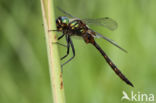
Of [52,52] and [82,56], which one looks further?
[82,56]

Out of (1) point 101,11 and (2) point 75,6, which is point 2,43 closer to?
(2) point 75,6

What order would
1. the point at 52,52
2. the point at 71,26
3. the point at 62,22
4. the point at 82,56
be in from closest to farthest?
1. the point at 52,52
2. the point at 62,22
3. the point at 71,26
4. the point at 82,56

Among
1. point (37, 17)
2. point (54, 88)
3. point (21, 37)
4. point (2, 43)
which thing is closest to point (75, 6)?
point (37, 17)

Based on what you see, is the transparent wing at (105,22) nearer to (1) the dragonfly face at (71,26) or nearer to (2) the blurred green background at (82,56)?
(1) the dragonfly face at (71,26)

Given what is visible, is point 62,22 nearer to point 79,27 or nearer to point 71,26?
point 71,26

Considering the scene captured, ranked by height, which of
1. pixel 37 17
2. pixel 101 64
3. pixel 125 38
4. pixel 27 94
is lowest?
pixel 27 94

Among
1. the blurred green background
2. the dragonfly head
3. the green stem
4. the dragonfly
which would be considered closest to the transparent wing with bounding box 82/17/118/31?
the dragonfly

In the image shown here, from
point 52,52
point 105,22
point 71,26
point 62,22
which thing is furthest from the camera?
point 105,22

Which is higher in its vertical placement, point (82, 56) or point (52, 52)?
point (52, 52)

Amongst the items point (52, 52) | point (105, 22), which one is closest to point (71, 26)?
point (105, 22)
